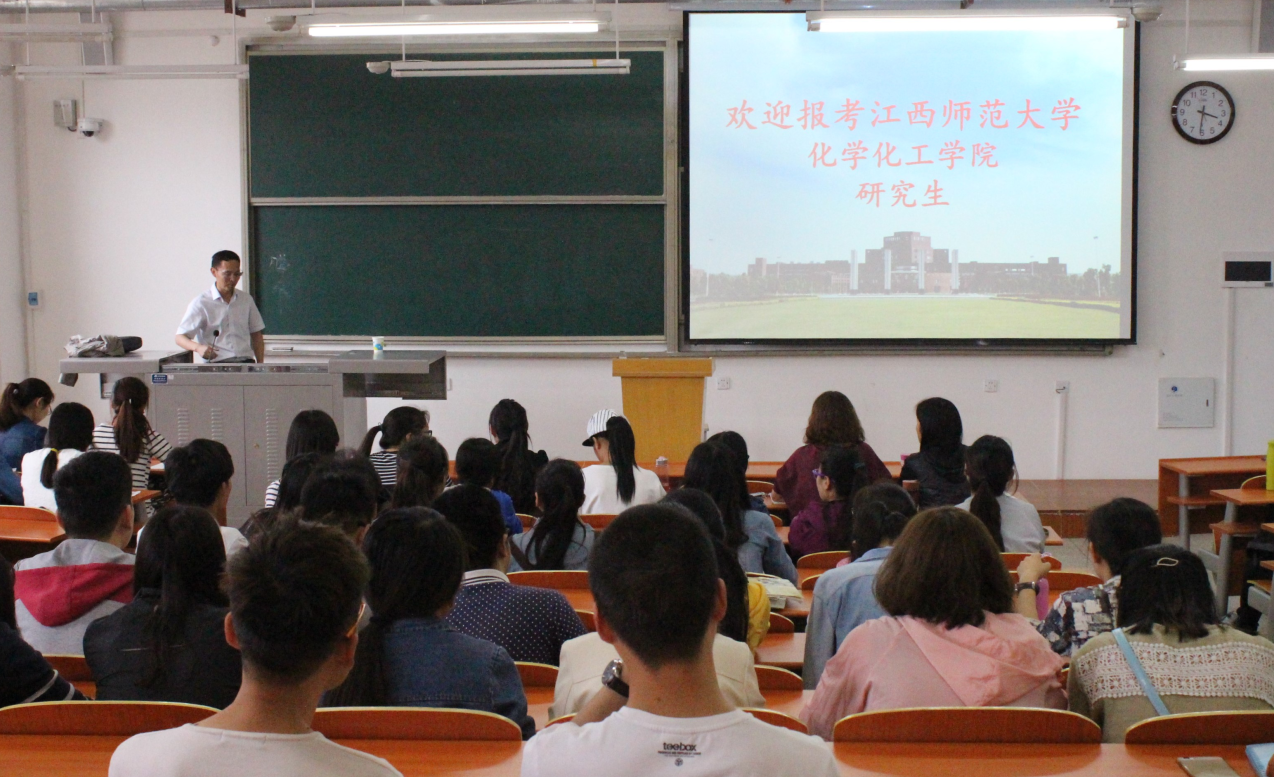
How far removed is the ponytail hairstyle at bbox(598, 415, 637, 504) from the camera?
13.2 feet

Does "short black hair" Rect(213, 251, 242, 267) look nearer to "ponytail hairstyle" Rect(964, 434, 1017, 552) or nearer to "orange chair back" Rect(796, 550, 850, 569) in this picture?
"orange chair back" Rect(796, 550, 850, 569)

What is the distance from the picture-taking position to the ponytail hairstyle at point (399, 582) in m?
1.88

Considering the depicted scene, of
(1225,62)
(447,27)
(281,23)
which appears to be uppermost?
(281,23)

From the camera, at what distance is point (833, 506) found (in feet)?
12.4

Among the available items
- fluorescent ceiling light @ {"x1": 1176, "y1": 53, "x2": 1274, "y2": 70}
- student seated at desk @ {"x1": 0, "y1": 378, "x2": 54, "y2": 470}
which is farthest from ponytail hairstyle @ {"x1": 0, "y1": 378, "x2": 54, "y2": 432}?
fluorescent ceiling light @ {"x1": 1176, "y1": 53, "x2": 1274, "y2": 70}

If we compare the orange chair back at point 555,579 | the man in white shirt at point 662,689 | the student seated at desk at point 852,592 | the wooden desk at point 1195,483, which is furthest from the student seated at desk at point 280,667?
the wooden desk at point 1195,483

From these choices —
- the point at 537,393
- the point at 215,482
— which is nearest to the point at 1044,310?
the point at 537,393

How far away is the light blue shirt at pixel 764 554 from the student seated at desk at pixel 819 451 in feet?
2.52

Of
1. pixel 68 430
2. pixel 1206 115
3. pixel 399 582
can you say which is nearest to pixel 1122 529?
pixel 399 582

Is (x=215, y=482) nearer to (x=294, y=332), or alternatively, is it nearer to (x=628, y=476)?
(x=628, y=476)

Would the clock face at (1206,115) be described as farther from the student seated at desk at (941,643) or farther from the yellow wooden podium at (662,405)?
the student seated at desk at (941,643)

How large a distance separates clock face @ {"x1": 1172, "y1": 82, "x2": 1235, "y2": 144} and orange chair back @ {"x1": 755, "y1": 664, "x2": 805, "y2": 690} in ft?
20.1

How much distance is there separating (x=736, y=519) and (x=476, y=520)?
3.68 feet

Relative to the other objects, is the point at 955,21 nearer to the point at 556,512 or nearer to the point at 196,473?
the point at 556,512
